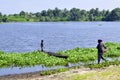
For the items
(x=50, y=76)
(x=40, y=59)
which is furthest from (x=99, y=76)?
(x=40, y=59)

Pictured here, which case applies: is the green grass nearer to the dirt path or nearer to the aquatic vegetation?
the dirt path

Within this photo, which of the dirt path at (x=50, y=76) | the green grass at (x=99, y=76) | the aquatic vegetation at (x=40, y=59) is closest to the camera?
the green grass at (x=99, y=76)

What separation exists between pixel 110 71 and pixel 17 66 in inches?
511

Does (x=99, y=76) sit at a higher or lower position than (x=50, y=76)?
higher

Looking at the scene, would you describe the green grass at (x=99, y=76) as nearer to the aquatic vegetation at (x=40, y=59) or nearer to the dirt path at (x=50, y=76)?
the dirt path at (x=50, y=76)

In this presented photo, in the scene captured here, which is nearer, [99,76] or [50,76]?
[99,76]

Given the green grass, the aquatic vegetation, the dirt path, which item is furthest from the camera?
the aquatic vegetation

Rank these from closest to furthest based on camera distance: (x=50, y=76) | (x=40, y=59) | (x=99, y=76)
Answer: (x=99, y=76) → (x=50, y=76) → (x=40, y=59)

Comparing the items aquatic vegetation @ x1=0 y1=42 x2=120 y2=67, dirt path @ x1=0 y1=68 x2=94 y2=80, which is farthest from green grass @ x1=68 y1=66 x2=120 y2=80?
aquatic vegetation @ x1=0 y1=42 x2=120 y2=67

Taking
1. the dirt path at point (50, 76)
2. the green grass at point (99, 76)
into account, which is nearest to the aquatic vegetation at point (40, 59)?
the dirt path at point (50, 76)

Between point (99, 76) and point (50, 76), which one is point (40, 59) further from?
point (99, 76)

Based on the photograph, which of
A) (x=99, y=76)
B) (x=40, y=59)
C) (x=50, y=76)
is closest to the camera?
(x=99, y=76)

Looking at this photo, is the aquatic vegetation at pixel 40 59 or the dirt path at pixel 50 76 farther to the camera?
the aquatic vegetation at pixel 40 59

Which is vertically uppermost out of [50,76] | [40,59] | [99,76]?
[99,76]
